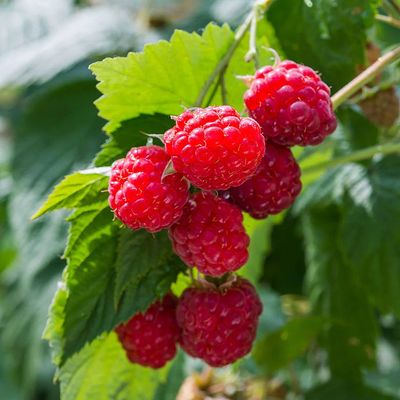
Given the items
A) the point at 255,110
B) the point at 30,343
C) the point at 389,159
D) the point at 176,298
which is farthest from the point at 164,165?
the point at 30,343

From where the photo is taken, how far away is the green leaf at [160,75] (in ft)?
2.98

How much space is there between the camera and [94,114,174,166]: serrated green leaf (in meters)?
0.88

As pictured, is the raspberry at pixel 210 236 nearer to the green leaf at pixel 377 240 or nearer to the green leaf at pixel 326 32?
the green leaf at pixel 326 32

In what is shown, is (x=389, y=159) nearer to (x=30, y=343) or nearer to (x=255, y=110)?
(x=255, y=110)

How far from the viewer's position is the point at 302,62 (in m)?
1.05

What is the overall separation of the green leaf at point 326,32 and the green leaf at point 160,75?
11 cm

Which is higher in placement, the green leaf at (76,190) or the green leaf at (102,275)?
the green leaf at (76,190)

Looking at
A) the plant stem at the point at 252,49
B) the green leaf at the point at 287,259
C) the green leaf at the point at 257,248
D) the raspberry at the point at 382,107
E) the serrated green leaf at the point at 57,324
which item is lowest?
the green leaf at the point at 287,259

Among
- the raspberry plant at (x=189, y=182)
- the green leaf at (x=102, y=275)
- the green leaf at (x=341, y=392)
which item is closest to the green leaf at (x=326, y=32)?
the raspberry plant at (x=189, y=182)

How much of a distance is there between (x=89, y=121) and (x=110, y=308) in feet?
2.73

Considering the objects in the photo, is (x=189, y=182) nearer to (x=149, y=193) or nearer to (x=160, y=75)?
(x=149, y=193)

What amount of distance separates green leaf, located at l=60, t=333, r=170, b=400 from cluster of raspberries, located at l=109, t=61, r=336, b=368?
6 centimetres

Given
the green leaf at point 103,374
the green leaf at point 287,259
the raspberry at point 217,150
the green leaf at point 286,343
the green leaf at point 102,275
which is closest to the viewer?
the raspberry at point 217,150

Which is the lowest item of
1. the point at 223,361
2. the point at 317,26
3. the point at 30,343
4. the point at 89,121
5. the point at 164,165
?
the point at 30,343
